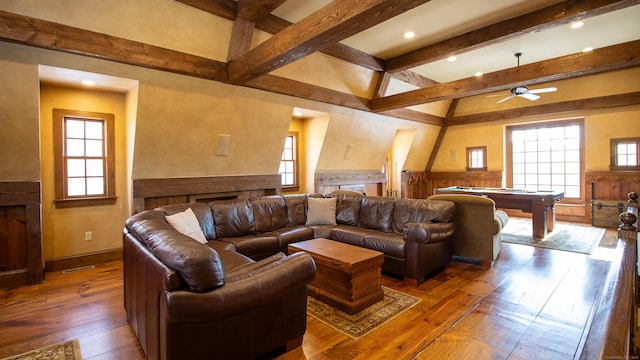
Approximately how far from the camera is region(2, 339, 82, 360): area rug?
2.19m

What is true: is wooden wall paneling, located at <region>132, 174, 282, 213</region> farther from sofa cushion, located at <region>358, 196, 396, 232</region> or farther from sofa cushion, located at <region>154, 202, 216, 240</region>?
sofa cushion, located at <region>358, 196, 396, 232</region>

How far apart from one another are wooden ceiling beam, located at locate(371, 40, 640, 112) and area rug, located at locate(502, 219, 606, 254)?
2.53 m

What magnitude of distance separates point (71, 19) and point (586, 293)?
5.85m

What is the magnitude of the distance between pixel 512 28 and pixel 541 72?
29.8 inches

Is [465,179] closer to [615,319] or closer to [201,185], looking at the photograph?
[201,185]

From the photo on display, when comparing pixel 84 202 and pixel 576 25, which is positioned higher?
pixel 576 25

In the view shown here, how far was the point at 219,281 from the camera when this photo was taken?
1.72m

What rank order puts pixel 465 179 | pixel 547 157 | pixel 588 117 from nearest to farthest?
pixel 588 117
pixel 547 157
pixel 465 179

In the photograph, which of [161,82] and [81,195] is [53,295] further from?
[161,82]

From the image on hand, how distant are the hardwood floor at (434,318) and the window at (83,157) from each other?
103cm

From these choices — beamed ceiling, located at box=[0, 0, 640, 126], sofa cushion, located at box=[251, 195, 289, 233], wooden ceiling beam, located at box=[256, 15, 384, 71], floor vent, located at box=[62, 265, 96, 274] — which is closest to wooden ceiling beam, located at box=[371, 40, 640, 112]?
beamed ceiling, located at box=[0, 0, 640, 126]

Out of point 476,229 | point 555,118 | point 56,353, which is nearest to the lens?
point 56,353

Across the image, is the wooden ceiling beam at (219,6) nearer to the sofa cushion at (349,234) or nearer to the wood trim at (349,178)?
the sofa cushion at (349,234)

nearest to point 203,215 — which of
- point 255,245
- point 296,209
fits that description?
point 255,245
